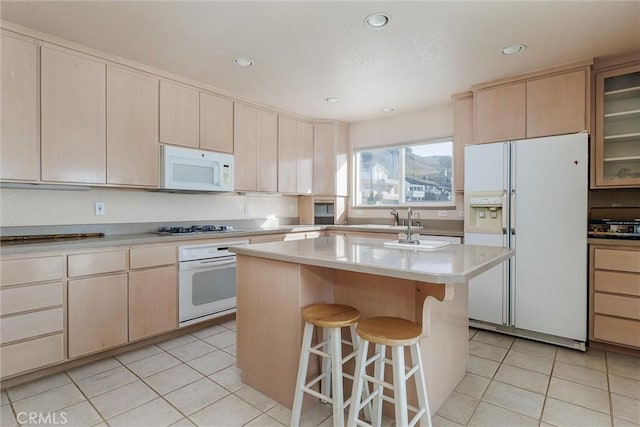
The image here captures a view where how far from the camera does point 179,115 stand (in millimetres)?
3201

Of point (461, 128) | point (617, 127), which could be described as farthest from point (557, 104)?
point (461, 128)

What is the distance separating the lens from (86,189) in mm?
2836

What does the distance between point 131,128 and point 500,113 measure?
11.3ft

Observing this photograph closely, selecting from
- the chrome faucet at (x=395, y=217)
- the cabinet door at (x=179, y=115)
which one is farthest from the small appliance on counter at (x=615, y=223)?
the cabinet door at (x=179, y=115)

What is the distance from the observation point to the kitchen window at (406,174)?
4246 millimetres

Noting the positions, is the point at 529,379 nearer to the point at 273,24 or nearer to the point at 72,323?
the point at 273,24

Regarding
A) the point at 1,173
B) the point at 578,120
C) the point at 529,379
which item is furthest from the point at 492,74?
the point at 1,173

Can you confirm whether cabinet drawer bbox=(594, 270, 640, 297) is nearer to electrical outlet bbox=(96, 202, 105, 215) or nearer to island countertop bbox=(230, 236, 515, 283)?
island countertop bbox=(230, 236, 515, 283)

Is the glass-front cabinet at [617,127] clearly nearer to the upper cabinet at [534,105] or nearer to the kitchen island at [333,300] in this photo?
the upper cabinet at [534,105]

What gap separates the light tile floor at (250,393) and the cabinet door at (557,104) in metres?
1.92

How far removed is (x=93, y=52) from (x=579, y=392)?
427cm

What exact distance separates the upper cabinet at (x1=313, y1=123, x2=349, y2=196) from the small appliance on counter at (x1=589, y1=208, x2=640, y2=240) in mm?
2940

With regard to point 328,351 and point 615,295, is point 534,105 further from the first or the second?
point 328,351

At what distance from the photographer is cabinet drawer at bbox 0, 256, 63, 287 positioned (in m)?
2.07
